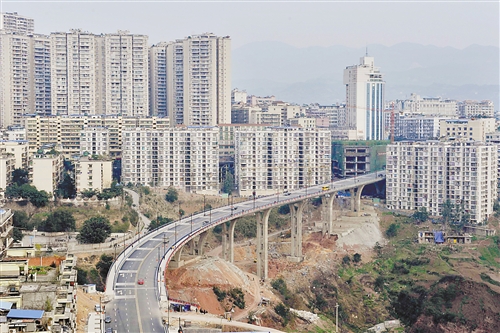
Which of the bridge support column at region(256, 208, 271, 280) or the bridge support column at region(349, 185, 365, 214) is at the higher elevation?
the bridge support column at region(349, 185, 365, 214)

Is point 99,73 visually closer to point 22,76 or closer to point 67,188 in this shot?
point 22,76

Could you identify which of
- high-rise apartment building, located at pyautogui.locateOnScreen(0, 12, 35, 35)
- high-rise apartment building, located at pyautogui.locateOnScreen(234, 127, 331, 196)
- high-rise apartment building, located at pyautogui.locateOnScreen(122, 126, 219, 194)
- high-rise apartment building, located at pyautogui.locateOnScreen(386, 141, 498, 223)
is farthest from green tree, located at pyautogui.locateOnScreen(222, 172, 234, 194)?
high-rise apartment building, located at pyautogui.locateOnScreen(0, 12, 35, 35)

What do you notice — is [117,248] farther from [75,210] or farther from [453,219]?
[453,219]

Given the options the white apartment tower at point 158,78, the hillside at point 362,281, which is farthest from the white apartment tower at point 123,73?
the hillside at point 362,281

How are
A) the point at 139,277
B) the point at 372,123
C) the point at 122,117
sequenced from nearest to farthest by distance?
the point at 139,277, the point at 122,117, the point at 372,123

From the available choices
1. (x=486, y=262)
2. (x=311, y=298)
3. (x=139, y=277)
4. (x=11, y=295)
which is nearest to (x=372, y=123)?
(x=486, y=262)

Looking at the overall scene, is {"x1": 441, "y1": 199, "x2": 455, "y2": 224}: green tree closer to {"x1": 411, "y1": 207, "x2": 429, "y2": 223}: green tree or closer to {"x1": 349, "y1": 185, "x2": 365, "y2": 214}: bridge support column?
{"x1": 411, "y1": 207, "x2": 429, "y2": 223}: green tree
